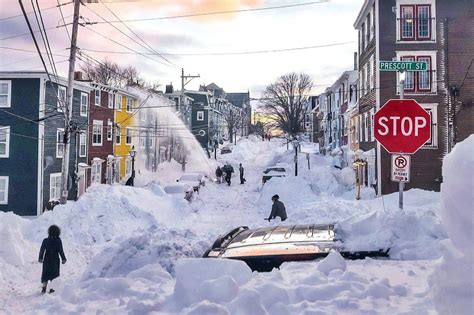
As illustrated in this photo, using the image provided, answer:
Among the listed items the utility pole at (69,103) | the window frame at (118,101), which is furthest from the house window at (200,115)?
the utility pole at (69,103)

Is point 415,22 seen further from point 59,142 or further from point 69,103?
point 59,142

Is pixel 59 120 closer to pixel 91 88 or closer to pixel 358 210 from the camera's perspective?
pixel 91 88

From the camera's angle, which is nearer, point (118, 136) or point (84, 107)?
point (84, 107)

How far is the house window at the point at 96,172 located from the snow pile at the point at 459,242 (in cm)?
2727

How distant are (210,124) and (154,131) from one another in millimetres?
21530

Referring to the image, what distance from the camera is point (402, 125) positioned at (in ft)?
21.7

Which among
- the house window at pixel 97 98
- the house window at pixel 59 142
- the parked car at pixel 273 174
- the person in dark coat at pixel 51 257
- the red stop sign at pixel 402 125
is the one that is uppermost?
the house window at pixel 97 98

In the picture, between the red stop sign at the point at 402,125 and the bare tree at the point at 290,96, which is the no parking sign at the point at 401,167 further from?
the bare tree at the point at 290,96

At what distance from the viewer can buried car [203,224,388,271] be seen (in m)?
4.62

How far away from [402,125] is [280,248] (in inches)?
127

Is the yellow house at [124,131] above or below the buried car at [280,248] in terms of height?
above

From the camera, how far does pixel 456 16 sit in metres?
19.4

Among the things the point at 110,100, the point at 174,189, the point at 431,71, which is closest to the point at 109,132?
the point at 110,100

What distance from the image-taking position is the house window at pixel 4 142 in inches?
837
